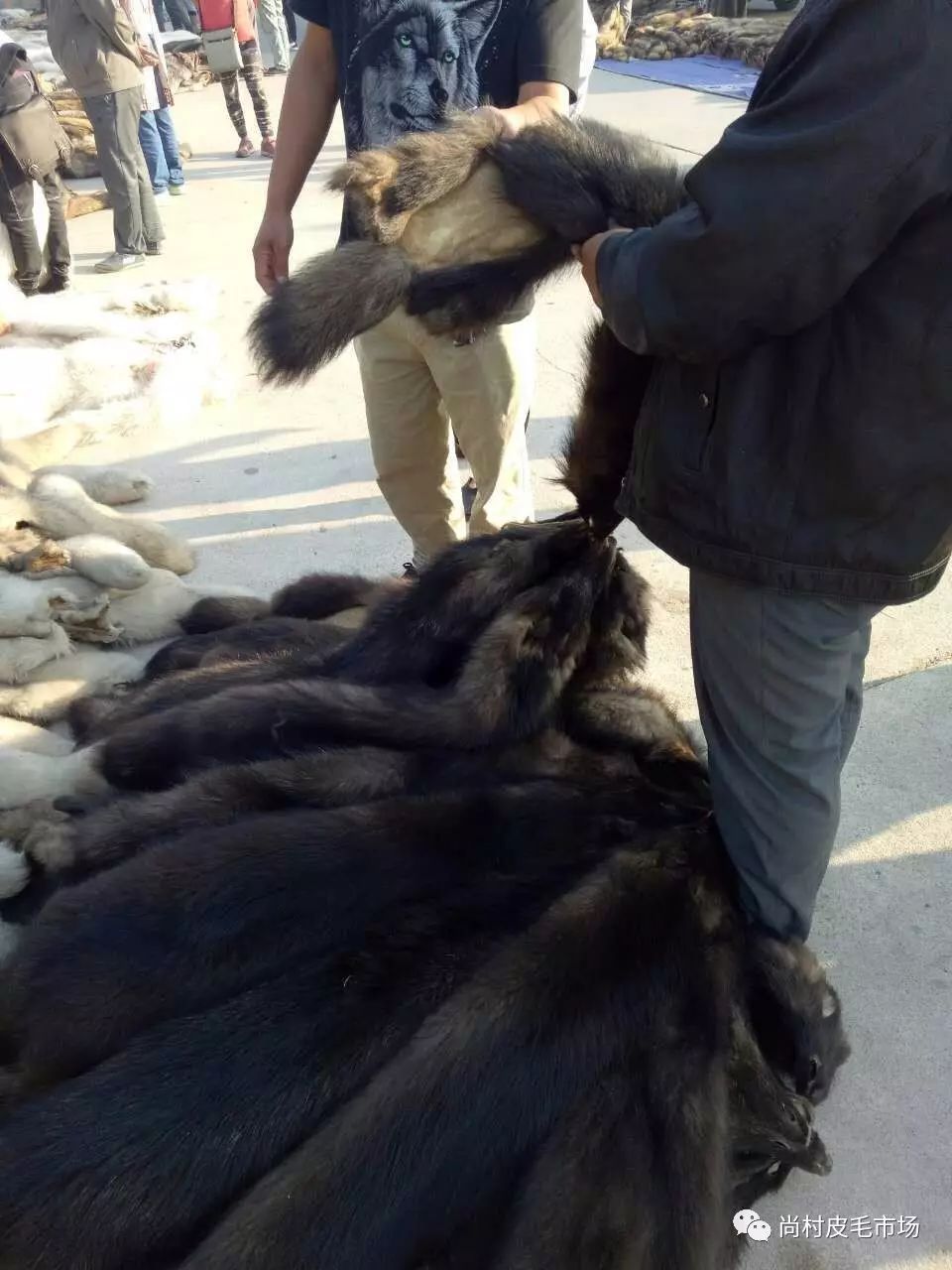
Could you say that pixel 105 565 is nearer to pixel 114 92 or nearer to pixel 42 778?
pixel 42 778

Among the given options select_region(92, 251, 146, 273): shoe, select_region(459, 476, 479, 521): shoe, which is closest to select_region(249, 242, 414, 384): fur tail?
select_region(459, 476, 479, 521): shoe

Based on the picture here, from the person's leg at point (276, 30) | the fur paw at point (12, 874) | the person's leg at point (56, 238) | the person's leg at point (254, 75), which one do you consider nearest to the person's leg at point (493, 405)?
the fur paw at point (12, 874)

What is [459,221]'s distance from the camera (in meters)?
1.98

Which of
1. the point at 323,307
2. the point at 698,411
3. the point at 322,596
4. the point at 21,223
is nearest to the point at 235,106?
the point at 21,223

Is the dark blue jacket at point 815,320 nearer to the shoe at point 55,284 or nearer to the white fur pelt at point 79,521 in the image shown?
the white fur pelt at point 79,521

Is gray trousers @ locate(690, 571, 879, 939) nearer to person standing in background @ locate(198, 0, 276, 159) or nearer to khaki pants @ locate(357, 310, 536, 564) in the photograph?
khaki pants @ locate(357, 310, 536, 564)

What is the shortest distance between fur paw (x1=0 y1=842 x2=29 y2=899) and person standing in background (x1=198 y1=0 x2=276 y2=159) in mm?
9113

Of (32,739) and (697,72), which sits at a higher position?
(697,72)

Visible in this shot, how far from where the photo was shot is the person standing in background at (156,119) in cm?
775

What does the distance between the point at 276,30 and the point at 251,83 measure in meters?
5.36

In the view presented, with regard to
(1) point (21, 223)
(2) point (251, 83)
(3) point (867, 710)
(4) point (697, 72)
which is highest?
(2) point (251, 83)

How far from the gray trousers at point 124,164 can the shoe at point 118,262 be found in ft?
0.10

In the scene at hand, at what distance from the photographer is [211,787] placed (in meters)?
2.19

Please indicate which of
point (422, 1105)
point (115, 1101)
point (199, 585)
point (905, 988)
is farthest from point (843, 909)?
point (199, 585)
